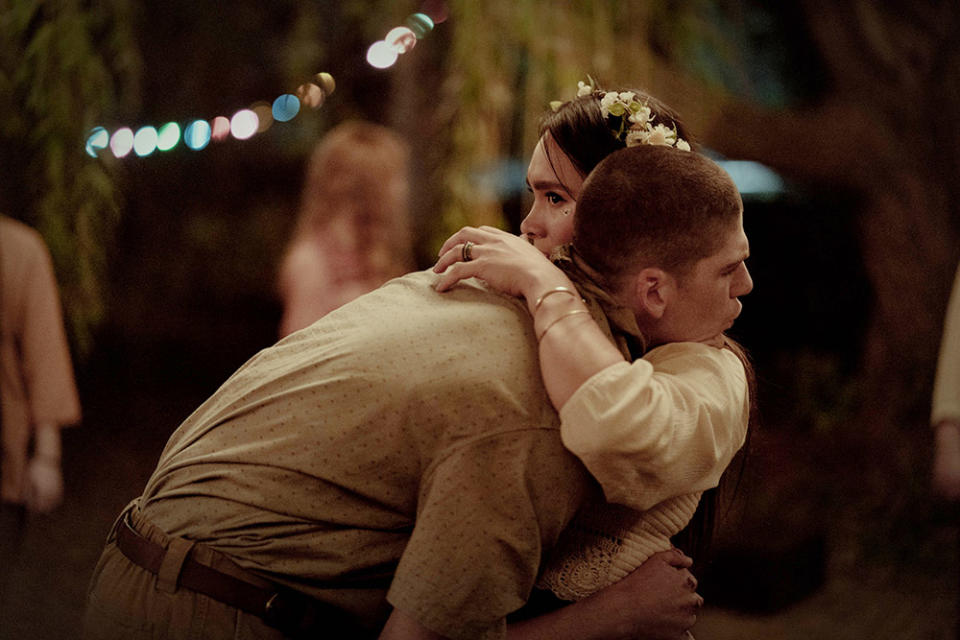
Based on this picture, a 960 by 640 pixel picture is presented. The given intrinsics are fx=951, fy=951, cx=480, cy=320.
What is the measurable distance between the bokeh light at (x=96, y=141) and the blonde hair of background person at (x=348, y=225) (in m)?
0.65

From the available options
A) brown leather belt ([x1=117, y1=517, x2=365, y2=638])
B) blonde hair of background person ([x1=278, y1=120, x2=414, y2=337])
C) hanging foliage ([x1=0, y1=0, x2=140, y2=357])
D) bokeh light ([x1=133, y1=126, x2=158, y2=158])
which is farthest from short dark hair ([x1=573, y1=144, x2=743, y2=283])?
hanging foliage ([x1=0, y1=0, x2=140, y2=357])

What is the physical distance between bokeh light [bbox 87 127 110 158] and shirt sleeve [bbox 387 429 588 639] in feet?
7.03

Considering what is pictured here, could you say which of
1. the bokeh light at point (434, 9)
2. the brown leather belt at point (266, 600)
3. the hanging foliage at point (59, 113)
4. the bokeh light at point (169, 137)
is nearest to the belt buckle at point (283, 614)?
the brown leather belt at point (266, 600)

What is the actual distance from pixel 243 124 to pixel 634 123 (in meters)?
1.20

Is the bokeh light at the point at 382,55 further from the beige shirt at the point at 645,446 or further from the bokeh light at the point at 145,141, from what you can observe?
the beige shirt at the point at 645,446

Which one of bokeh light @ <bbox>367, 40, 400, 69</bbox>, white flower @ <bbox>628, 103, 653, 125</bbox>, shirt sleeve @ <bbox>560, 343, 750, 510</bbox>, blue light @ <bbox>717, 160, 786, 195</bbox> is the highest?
bokeh light @ <bbox>367, 40, 400, 69</bbox>

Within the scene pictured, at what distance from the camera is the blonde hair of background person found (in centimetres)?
303

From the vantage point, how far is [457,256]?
1.20 meters

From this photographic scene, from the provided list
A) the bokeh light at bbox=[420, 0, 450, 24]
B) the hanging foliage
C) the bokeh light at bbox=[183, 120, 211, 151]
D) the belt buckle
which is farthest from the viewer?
the bokeh light at bbox=[420, 0, 450, 24]

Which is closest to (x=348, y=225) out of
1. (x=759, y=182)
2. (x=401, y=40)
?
(x=401, y=40)

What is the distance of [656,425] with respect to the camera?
3.25ft

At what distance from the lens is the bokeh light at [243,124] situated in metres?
2.20

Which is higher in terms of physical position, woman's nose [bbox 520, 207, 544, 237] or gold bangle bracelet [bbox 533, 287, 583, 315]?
gold bangle bracelet [bbox 533, 287, 583, 315]

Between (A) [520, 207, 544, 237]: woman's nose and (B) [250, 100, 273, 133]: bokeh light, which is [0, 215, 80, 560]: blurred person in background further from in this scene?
(A) [520, 207, 544, 237]: woman's nose
